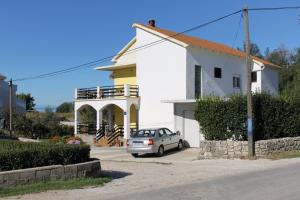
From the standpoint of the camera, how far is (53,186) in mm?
12578

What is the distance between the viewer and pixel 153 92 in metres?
32.8

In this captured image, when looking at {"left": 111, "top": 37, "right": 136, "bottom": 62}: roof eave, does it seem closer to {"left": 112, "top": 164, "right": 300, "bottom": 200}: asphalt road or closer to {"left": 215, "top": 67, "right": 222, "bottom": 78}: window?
{"left": 215, "top": 67, "right": 222, "bottom": 78}: window

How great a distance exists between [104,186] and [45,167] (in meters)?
1.71

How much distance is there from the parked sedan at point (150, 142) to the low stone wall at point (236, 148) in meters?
2.78

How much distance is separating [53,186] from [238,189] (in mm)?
4799

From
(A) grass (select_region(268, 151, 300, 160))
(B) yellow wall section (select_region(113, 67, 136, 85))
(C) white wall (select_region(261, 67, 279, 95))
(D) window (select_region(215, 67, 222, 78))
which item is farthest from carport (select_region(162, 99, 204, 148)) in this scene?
(C) white wall (select_region(261, 67, 279, 95))

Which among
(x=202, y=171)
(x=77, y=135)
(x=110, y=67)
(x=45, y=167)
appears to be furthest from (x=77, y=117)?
(x=45, y=167)

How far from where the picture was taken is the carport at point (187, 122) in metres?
29.5

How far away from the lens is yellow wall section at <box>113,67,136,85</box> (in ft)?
118

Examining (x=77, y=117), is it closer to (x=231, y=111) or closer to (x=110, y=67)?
(x=110, y=67)

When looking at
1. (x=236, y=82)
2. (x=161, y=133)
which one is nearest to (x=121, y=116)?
(x=236, y=82)

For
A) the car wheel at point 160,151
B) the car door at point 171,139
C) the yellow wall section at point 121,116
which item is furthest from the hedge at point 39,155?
the yellow wall section at point 121,116

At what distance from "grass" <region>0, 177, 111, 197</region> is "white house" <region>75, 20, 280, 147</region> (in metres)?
15.3

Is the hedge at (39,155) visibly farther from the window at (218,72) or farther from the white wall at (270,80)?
the white wall at (270,80)
